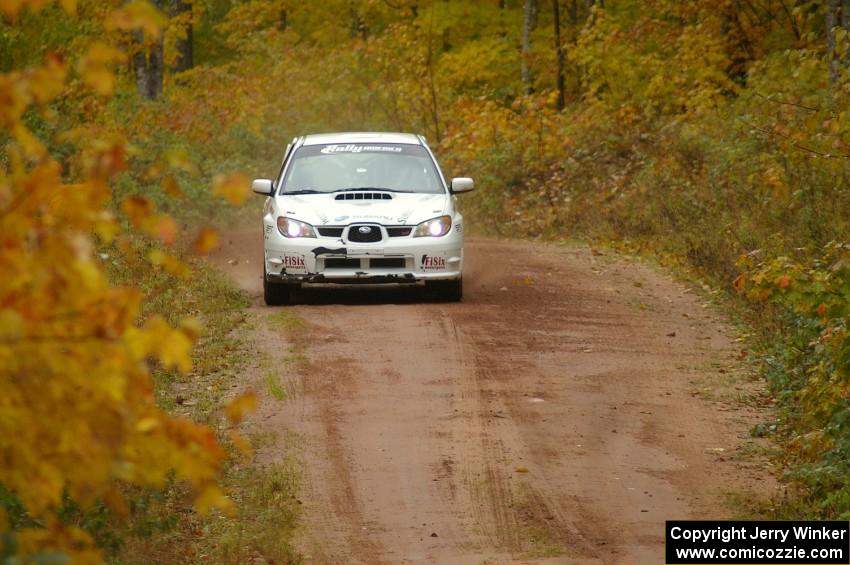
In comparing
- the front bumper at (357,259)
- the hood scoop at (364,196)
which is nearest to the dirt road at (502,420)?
the front bumper at (357,259)

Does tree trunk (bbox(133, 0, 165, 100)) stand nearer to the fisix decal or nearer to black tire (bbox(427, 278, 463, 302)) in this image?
black tire (bbox(427, 278, 463, 302))

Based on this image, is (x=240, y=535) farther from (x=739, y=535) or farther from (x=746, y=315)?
(x=746, y=315)

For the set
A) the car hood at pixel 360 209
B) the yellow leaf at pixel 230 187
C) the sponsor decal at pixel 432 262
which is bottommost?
the sponsor decal at pixel 432 262

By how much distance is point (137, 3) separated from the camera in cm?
307

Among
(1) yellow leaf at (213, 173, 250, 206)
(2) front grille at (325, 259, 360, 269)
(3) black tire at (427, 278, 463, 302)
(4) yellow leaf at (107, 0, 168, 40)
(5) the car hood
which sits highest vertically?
(4) yellow leaf at (107, 0, 168, 40)

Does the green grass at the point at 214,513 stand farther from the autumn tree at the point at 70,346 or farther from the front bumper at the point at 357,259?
the autumn tree at the point at 70,346

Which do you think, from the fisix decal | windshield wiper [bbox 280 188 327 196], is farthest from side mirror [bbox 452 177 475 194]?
the fisix decal

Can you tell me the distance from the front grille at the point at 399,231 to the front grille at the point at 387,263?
24 centimetres

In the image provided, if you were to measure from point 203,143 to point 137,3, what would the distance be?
93.2ft

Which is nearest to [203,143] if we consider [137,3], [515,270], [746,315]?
[515,270]

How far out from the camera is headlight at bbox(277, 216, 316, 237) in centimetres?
1409

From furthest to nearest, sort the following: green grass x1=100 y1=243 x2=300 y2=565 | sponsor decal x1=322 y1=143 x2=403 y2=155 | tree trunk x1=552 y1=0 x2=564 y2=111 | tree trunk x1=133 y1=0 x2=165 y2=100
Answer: tree trunk x1=133 y1=0 x2=165 y2=100, tree trunk x1=552 y1=0 x2=564 y2=111, sponsor decal x1=322 y1=143 x2=403 y2=155, green grass x1=100 y1=243 x2=300 y2=565

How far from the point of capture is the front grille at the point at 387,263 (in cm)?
1406

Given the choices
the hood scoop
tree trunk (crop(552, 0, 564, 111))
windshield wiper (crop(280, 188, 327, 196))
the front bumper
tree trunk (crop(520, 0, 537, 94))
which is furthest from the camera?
tree trunk (crop(552, 0, 564, 111))
